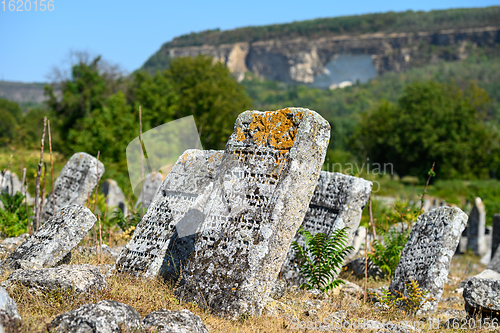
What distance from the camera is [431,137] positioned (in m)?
40.9

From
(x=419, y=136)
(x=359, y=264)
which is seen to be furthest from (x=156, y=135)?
(x=419, y=136)

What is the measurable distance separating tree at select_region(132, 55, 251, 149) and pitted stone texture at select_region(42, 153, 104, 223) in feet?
77.7

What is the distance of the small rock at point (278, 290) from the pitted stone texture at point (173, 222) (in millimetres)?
1192

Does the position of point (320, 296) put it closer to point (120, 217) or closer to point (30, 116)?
point (120, 217)

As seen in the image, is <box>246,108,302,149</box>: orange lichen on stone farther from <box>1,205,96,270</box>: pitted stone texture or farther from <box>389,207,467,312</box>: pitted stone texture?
<box>389,207,467,312</box>: pitted stone texture

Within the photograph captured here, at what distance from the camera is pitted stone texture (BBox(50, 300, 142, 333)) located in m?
3.22

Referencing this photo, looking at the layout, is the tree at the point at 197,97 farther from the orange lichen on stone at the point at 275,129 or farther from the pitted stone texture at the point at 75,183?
the orange lichen on stone at the point at 275,129

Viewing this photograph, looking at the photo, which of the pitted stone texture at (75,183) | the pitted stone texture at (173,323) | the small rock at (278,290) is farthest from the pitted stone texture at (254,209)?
the pitted stone texture at (75,183)

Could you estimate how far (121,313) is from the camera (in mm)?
3422

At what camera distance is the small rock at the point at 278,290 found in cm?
536

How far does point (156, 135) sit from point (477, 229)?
1153 cm

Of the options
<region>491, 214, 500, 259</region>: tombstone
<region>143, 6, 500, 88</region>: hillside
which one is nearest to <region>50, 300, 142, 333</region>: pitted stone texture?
<region>491, 214, 500, 259</region>: tombstone

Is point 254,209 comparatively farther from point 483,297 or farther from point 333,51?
point 333,51

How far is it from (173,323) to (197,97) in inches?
1389
